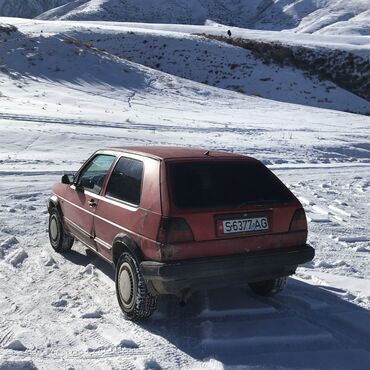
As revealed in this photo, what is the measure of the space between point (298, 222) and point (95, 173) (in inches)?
93.0

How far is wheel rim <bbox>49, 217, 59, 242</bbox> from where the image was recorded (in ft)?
21.5

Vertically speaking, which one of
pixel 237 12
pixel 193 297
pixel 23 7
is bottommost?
pixel 193 297

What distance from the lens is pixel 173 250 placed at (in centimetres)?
421

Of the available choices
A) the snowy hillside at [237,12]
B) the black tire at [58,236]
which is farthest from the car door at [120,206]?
the snowy hillside at [237,12]

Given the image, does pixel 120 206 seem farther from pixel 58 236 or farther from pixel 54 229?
pixel 54 229

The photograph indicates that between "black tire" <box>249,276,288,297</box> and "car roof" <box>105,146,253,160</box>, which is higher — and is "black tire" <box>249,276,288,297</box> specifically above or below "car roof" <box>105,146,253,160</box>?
below

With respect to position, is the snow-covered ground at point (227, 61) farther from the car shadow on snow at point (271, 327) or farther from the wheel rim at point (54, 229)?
the car shadow on snow at point (271, 327)

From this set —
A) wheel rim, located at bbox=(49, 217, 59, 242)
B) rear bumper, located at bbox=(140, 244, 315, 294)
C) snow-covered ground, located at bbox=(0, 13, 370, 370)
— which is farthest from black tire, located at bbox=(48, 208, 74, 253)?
rear bumper, located at bbox=(140, 244, 315, 294)

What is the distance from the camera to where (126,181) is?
4.97 metres

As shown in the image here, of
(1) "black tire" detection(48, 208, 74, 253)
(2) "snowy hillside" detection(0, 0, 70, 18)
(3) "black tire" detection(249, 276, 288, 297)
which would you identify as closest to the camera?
(3) "black tire" detection(249, 276, 288, 297)

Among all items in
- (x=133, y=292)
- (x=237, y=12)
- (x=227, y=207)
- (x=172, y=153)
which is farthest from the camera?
(x=237, y=12)

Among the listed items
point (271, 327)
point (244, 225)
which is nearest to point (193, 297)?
point (271, 327)

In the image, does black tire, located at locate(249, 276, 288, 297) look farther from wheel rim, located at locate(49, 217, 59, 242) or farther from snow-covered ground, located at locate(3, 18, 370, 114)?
snow-covered ground, located at locate(3, 18, 370, 114)

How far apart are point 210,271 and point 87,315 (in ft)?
4.14
